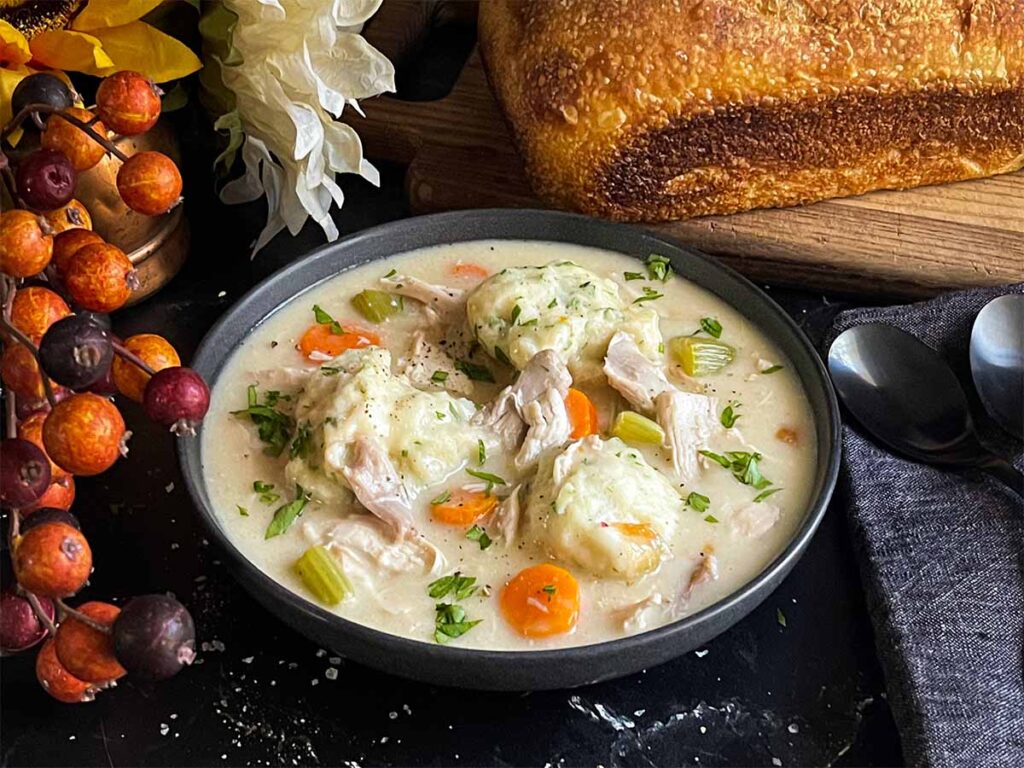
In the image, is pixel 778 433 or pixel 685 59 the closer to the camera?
pixel 778 433

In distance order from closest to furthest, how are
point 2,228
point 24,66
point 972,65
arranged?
point 2,228 < point 24,66 < point 972,65

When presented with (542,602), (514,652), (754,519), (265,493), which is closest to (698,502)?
(754,519)

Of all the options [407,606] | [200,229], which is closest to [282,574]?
[407,606]

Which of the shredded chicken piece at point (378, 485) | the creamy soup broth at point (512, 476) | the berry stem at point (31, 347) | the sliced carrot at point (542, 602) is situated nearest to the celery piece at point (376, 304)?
the creamy soup broth at point (512, 476)

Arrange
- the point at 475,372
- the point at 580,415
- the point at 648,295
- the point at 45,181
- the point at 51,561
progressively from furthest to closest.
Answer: the point at 648,295
the point at 475,372
the point at 580,415
the point at 45,181
the point at 51,561

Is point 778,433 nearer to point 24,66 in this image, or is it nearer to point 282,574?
point 282,574

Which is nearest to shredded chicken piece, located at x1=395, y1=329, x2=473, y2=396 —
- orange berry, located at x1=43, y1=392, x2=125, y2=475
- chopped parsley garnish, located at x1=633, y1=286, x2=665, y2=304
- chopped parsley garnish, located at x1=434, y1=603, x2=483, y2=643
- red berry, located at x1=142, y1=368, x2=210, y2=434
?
chopped parsley garnish, located at x1=633, y1=286, x2=665, y2=304

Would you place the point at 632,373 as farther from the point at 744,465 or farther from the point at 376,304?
the point at 376,304
